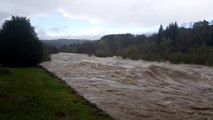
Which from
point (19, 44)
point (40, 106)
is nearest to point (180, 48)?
point (19, 44)

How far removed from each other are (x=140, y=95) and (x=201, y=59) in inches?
2440

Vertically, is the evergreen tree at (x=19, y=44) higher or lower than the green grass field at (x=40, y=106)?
higher

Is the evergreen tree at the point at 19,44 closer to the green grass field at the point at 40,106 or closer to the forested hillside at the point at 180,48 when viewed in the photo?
the green grass field at the point at 40,106

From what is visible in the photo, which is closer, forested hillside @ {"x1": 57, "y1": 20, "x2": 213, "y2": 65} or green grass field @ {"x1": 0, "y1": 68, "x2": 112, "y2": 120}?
green grass field @ {"x1": 0, "y1": 68, "x2": 112, "y2": 120}

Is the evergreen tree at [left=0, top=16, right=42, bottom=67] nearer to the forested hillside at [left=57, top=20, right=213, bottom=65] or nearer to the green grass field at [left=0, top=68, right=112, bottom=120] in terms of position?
the green grass field at [left=0, top=68, right=112, bottom=120]

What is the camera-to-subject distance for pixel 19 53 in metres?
51.8

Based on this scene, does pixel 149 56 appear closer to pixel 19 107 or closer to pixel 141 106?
pixel 141 106

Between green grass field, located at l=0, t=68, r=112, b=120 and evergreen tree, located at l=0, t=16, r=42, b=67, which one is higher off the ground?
evergreen tree, located at l=0, t=16, r=42, b=67

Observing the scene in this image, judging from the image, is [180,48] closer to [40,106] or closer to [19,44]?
[19,44]

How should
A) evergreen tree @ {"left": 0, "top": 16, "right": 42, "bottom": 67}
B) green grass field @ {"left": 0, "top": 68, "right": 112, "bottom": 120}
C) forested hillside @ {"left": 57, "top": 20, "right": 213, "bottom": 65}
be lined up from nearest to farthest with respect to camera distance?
green grass field @ {"left": 0, "top": 68, "right": 112, "bottom": 120} → evergreen tree @ {"left": 0, "top": 16, "right": 42, "bottom": 67} → forested hillside @ {"left": 57, "top": 20, "right": 213, "bottom": 65}

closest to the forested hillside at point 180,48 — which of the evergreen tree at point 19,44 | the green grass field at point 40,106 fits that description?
the evergreen tree at point 19,44

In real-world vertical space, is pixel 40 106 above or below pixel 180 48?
below

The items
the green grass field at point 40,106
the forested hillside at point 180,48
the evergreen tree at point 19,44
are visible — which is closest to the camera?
the green grass field at point 40,106

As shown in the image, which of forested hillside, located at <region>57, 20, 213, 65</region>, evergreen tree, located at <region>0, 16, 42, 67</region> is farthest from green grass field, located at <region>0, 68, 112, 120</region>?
forested hillside, located at <region>57, 20, 213, 65</region>
